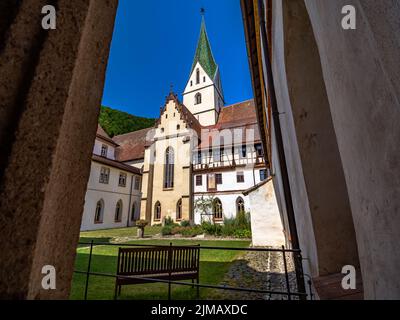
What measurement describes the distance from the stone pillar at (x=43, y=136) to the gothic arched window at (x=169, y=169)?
81.8 ft

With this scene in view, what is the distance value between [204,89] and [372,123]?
35.3m

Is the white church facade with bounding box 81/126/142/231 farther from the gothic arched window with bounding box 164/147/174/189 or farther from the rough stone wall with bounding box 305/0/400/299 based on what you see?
the rough stone wall with bounding box 305/0/400/299

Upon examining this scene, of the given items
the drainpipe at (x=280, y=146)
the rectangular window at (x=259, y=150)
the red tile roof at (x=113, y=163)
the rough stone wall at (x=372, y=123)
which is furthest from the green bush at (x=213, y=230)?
the rough stone wall at (x=372, y=123)

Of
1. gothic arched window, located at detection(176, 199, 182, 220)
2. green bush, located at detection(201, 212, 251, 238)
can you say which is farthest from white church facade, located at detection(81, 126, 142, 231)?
green bush, located at detection(201, 212, 251, 238)

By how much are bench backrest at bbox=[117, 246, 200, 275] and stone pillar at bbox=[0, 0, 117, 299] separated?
3858 millimetres

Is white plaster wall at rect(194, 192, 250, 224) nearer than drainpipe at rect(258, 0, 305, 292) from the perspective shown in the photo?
No

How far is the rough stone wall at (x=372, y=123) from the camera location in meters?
0.62

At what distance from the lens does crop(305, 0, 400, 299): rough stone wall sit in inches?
24.6

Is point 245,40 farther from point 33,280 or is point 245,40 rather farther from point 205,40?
point 205,40

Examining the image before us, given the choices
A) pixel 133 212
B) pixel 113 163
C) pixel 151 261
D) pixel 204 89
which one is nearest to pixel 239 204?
pixel 133 212

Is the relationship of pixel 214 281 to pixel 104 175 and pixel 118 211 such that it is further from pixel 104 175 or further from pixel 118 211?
pixel 118 211

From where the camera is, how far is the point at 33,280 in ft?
2.08

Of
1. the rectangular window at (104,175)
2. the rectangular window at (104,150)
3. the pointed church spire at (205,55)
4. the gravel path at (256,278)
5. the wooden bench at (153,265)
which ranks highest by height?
the pointed church spire at (205,55)

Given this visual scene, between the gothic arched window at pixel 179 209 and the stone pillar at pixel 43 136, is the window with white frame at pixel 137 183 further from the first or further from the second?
the stone pillar at pixel 43 136
